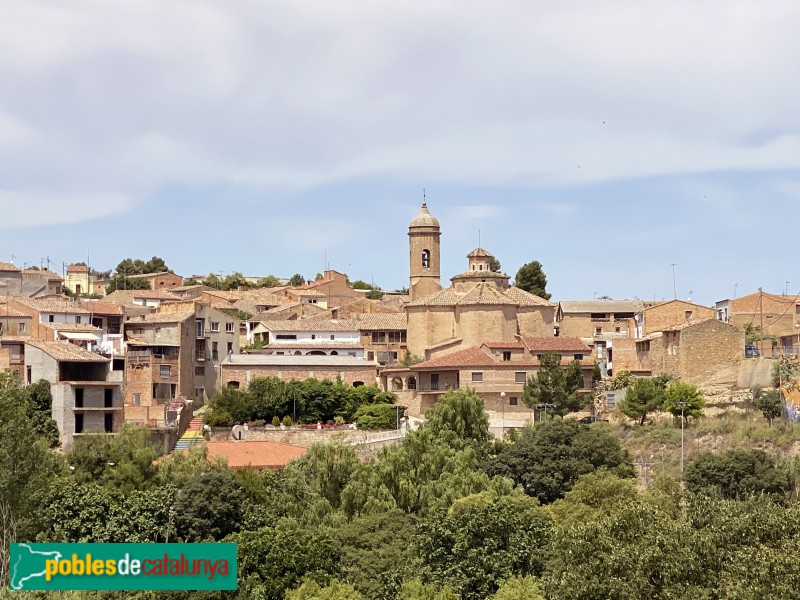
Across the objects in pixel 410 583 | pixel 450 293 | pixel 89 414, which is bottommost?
pixel 410 583

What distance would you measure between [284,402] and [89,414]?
833 cm

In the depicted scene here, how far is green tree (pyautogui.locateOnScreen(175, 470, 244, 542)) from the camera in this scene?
1742 inches

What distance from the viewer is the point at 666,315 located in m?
76.1

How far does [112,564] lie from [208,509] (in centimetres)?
1827

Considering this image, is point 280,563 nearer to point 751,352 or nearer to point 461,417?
point 461,417

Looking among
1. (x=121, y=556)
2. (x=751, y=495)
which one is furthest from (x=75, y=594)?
(x=751, y=495)

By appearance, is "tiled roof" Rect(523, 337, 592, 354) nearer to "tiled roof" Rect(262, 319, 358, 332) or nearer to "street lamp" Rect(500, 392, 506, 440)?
"street lamp" Rect(500, 392, 506, 440)

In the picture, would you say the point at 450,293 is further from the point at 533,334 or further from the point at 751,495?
the point at 751,495

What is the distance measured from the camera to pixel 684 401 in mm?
60688

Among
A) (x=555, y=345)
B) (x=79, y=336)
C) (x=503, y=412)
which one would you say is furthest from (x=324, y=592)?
(x=555, y=345)

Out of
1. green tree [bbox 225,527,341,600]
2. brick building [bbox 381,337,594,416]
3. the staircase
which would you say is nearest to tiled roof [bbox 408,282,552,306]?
brick building [bbox 381,337,594,416]

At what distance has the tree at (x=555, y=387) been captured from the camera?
60969 millimetres

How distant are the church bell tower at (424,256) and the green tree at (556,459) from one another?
1035 inches

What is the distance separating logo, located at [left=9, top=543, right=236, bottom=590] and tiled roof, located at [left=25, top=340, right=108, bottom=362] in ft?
103
